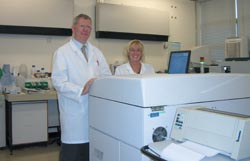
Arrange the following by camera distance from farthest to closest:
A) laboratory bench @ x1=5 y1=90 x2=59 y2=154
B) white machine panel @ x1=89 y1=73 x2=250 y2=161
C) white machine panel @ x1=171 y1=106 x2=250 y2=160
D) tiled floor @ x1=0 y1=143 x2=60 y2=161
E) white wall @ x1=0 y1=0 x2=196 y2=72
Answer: white wall @ x1=0 y1=0 x2=196 y2=72, laboratory bench @ x1=5 y1=90 x2=59 y2=154, tiled floor @ x1=0 y1=143 x2=60 y2=161, white machine panel @ x1=89 y1=73 x2=250 y2=161, white machine panel @ x1=171 y1=106 x2=250 y2=160

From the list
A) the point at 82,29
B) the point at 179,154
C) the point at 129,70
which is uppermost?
the point at 82,29

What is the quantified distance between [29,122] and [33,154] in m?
0.44

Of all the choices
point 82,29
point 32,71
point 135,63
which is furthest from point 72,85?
point 32,71

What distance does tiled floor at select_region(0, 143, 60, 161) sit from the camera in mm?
3527

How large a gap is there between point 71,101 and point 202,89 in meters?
0.93

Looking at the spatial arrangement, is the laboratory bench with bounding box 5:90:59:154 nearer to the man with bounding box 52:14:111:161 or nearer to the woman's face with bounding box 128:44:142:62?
the woman's face with bounding box 128:44:142:62

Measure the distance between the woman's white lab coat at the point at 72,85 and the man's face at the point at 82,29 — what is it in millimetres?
70

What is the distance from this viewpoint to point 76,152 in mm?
1995

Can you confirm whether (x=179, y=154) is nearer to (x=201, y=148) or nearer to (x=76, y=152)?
(x=201, y=148)

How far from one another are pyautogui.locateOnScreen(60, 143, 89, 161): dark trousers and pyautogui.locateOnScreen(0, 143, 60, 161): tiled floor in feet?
5.33

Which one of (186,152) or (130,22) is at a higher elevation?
(130,22)

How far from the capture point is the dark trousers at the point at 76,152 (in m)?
1.98

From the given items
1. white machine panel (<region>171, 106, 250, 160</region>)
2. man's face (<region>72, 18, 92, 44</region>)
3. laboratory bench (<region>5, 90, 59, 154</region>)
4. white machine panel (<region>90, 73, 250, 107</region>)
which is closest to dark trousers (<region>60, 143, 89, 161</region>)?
white machine panel (<region>90, 73, 250, 107</region>)

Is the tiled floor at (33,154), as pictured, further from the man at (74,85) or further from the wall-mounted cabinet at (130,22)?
the wall-mounted cabinet at (130,22)
